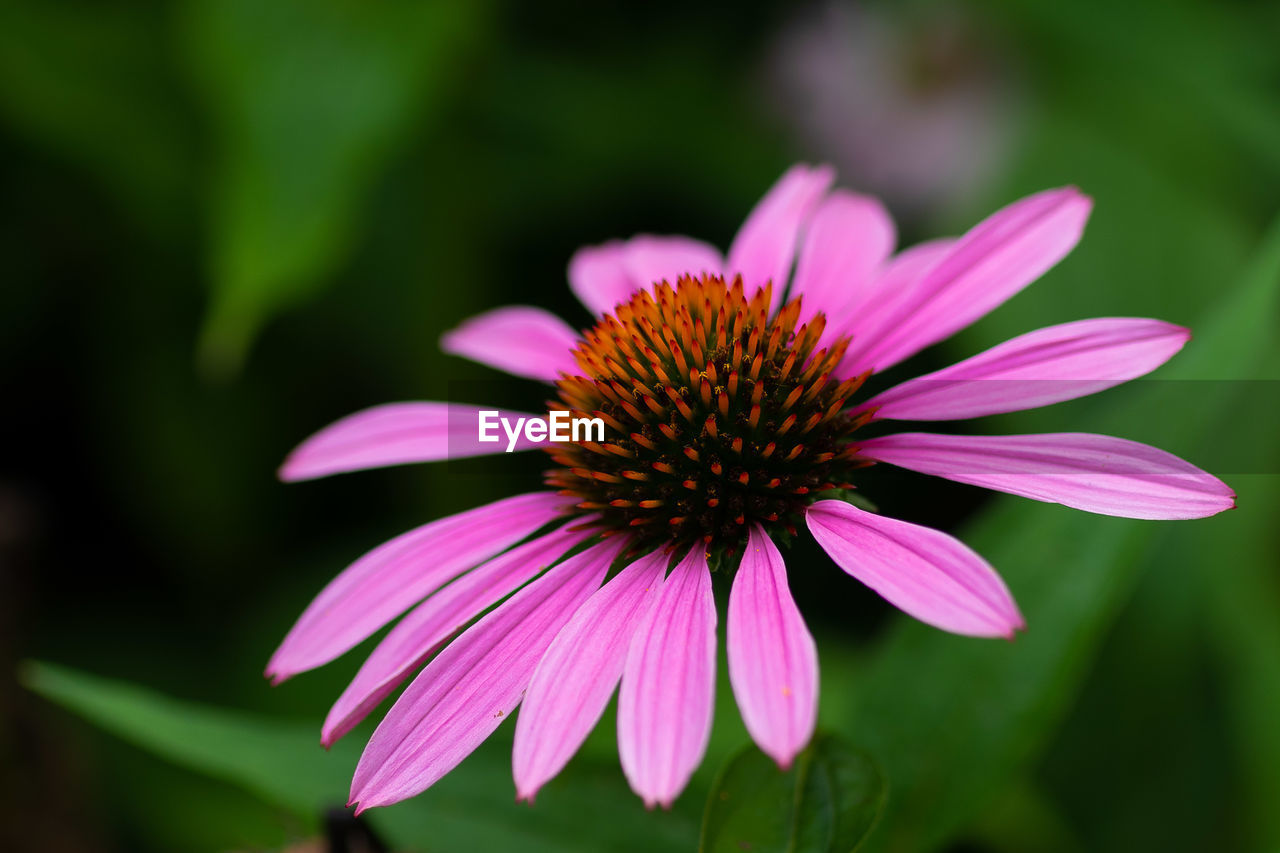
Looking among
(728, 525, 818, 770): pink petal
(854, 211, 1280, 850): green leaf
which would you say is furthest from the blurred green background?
(728, 525, 818, 770): pink petal

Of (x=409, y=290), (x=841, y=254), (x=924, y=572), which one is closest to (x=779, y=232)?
(x=841, y=254)

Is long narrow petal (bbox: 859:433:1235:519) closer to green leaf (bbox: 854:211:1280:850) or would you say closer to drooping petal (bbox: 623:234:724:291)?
green leaf (bbox: 854:211:1280:850)

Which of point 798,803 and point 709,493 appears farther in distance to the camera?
point 709,493

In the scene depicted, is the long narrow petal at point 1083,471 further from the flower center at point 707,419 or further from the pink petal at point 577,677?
the pink petal at point 577,677

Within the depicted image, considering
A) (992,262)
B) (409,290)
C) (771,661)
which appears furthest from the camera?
(409,290)

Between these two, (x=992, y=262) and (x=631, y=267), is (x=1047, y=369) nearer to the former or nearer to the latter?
(x=992, y=262)

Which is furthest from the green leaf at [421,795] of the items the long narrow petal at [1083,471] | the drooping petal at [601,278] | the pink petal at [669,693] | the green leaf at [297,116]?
the green leaf at [297,116]
